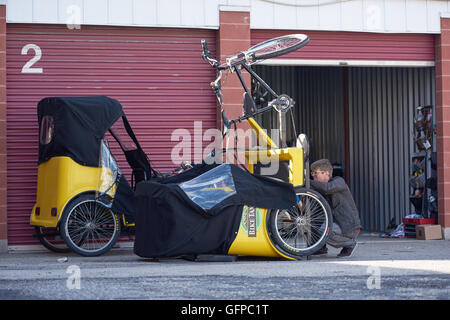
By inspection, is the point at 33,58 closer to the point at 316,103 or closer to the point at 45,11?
the point at 45,11

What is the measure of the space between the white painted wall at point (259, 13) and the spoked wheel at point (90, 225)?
3.09 metres

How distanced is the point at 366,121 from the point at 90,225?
789cm

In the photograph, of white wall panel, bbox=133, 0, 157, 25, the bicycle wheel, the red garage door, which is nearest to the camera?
the bicycle wheel

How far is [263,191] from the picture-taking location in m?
8.32

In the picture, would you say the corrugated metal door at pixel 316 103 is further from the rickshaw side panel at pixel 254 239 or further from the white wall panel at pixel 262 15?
the rickshaw side panel at pixel 254 239

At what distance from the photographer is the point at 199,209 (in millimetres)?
8055

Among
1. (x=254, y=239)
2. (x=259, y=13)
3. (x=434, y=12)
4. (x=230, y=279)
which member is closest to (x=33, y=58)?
(x=259, y=13)

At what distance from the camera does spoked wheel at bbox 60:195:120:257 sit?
9.53 meters

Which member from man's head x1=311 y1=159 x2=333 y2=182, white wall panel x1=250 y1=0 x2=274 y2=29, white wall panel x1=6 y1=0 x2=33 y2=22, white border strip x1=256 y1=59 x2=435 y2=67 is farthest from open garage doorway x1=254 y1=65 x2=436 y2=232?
white wall panel x1=6 y1=0 x2=33 y2=22

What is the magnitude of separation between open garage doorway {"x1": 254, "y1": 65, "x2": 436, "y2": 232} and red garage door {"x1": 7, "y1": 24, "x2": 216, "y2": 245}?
4266mm

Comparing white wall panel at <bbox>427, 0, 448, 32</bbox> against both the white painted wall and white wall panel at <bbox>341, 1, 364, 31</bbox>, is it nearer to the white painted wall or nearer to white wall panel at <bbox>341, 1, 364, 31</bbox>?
the white painted wall

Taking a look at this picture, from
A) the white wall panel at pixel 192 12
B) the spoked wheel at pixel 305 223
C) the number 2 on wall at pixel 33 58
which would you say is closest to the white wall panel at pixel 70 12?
the number 2 on wall at pixel 33 58
